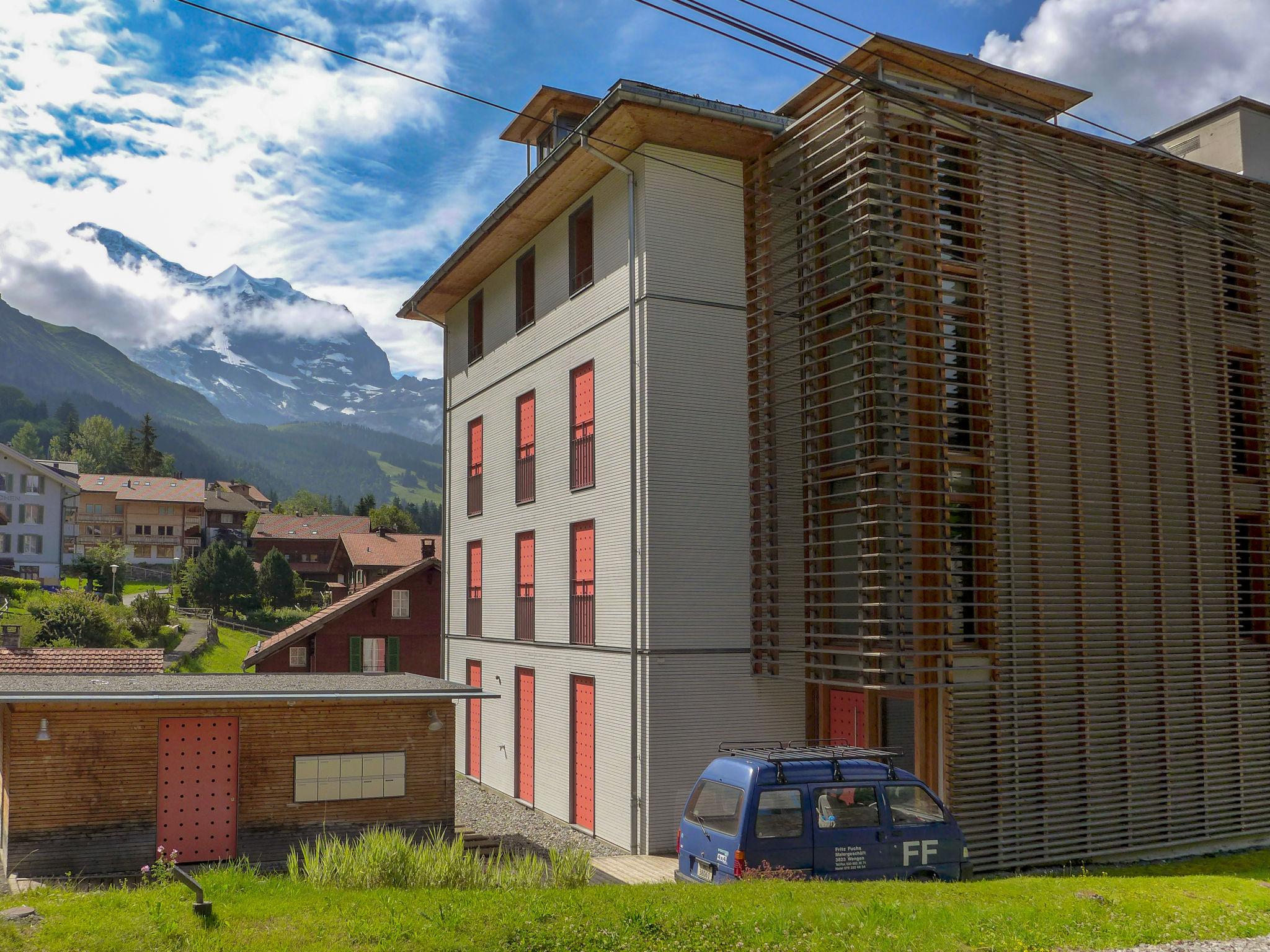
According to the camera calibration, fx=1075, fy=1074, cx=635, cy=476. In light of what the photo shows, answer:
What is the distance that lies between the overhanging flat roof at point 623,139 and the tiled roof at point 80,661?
12.9m

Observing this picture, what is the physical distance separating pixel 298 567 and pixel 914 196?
8907 centimetres

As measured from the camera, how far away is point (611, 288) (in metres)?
18.3

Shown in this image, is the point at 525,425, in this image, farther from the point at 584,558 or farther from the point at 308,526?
the point at 308,526

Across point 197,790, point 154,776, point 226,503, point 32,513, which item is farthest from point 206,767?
point 226,503

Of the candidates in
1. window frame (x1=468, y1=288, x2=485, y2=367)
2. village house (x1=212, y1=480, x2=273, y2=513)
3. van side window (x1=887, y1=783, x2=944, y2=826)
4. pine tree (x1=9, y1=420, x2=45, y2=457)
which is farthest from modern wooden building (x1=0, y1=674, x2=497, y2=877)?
pine tree (x1=9, y1=420, x2=45, y2=457)

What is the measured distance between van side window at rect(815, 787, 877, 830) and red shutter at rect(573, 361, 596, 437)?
8.95m

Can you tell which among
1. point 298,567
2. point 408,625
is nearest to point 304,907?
point 408,625

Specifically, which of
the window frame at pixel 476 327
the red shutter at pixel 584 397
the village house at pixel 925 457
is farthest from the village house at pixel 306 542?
the village house at pixel 925 457

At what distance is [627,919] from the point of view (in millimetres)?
8773

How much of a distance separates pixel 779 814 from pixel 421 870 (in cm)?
371

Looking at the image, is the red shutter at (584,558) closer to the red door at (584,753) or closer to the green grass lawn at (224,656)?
the red door at (584,753)

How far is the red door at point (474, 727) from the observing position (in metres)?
24.5

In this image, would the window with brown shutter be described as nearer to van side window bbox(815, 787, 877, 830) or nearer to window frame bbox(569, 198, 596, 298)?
window frame bbox(569, 198, 596, 298)

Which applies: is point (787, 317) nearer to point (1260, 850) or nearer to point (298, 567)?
point (1260, 850)
